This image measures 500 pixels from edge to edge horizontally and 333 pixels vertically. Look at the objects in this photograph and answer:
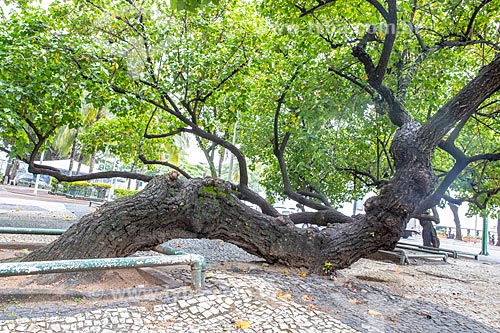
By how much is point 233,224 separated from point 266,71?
498 cm

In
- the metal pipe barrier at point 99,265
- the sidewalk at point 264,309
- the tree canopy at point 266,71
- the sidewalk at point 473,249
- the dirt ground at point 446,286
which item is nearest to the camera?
the metal pipe barrier at point 99,265

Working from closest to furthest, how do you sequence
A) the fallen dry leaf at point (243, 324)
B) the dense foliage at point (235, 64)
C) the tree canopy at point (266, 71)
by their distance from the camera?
1. the fallen dry leaf at point (243, 324)
2. the tree canopy at point (266, 71)
3. the dense foliage at point (235, 64)

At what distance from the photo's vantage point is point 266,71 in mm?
8586

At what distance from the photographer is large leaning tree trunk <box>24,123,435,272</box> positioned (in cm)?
381

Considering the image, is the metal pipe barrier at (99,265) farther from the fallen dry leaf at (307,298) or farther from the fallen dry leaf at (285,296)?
the fallen dry leaf at (307,298)

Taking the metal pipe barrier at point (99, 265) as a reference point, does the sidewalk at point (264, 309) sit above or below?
below

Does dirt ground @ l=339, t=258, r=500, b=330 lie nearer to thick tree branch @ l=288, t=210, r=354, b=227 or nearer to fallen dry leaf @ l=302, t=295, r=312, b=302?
thick tree branch @ l=288, t=210, r=354, b=227

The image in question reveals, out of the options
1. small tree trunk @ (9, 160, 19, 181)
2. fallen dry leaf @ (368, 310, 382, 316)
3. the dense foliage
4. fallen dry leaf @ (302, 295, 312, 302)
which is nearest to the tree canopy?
the dense foliage

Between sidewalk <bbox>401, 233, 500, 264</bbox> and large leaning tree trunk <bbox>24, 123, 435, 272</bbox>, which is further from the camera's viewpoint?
sidewalk <bbox>401, 233, 500, 264</bbox>

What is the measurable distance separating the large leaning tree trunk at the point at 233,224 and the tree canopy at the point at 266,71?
86mm

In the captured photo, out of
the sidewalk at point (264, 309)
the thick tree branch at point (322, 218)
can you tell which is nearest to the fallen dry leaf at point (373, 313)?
the sidewalk at point (264, 309)

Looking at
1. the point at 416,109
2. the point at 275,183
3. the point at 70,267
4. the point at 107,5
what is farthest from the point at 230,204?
the point at 275,183

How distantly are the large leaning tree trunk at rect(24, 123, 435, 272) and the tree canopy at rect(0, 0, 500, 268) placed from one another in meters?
0.09

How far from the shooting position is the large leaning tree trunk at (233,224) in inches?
150
